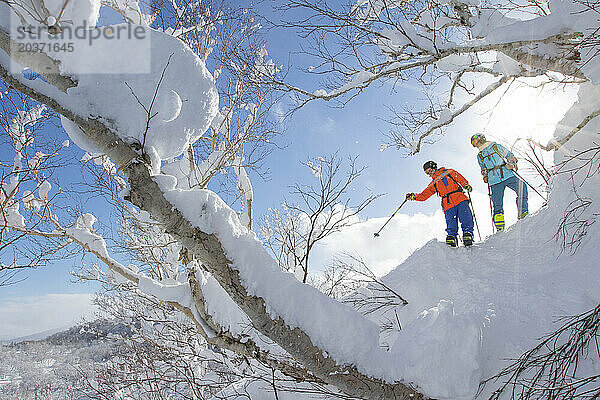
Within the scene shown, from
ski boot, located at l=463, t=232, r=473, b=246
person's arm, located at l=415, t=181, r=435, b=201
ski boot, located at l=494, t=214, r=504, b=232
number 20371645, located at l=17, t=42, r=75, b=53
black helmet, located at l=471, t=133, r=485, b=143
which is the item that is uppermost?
black helmet, located at l=471, t=133, r=485, b=143

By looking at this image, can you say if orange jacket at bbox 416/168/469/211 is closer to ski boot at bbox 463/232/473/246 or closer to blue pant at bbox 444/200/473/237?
blue pant at bbox 444/200/473/237

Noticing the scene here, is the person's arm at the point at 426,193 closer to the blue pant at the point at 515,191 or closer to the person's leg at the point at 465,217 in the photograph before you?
the person's leg at the point at 465,217

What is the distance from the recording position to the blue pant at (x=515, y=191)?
16.5 ft

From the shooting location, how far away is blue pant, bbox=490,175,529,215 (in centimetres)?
502

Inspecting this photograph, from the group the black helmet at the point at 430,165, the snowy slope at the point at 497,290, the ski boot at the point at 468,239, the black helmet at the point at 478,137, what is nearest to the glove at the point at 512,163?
the black helmet at the point at 478,137

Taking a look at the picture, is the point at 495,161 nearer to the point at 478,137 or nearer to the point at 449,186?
the point at 478,137

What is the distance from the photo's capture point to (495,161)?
16.8ft

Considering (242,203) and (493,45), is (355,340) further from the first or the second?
(242,203)

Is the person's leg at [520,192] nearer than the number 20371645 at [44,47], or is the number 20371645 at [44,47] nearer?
the number 20371645 at [44,47]

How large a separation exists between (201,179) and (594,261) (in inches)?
174

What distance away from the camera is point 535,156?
16.9ft

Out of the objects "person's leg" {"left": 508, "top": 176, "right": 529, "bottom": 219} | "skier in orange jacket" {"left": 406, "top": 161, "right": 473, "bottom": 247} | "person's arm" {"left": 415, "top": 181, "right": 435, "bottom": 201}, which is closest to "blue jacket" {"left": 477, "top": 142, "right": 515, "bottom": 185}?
"person's leg" {"left": 508, "top": 176, "right": 529, "bottom": 219}

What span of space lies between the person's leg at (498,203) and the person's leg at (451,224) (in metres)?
0.76

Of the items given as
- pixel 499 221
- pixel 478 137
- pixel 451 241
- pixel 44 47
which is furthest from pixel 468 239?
pixel 44 47
